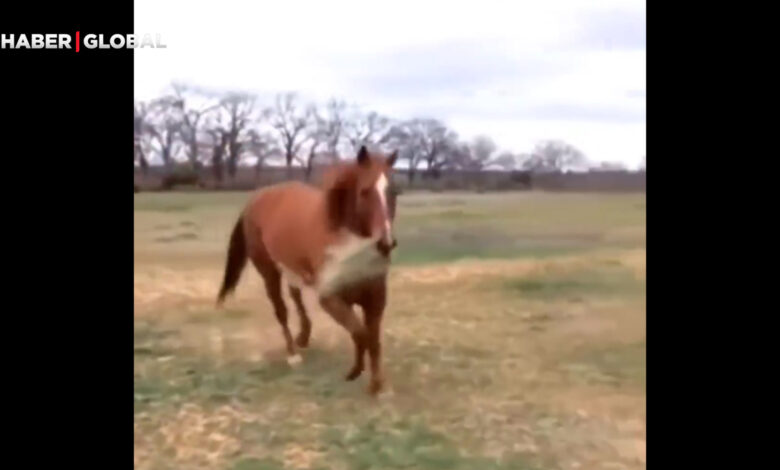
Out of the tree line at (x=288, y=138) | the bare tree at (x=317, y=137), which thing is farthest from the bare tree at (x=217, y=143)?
the bare tree at (x=317, y=137)

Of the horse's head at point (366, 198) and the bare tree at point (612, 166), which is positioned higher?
the bare tree at point (612, 166)

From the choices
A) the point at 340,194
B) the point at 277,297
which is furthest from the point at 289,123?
the point at 277,297

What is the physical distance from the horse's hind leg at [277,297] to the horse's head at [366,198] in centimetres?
11

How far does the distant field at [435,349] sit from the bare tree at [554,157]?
0.04 metres

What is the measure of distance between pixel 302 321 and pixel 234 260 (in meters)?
0.12

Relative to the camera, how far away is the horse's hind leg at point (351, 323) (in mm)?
1110

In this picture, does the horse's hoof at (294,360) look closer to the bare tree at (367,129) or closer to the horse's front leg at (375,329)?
the horse's front leg at (375,329)

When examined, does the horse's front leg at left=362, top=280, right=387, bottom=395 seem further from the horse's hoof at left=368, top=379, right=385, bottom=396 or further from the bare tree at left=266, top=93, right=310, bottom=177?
the bare tree at left=266, top=93, right=310, bottom=177

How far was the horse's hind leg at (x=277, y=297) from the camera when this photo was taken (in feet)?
3.71

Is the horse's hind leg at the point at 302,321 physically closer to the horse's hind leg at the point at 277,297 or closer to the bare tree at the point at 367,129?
the horse's hind leg at the point at 277,297

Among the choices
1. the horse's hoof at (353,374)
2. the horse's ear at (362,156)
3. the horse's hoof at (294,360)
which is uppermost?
the horse's ear at (362,156)

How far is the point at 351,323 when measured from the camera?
3.65ft
